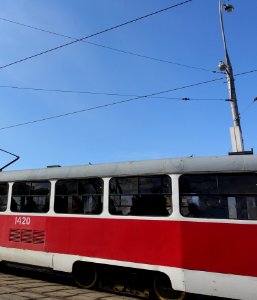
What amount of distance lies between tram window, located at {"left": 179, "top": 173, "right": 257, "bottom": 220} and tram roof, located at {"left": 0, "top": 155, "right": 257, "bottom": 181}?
0.16m

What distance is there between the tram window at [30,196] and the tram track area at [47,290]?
5.65ft

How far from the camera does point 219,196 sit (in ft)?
24.9

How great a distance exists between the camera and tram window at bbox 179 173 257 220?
7367 millimetres

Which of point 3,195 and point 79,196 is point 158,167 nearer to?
point 79,196

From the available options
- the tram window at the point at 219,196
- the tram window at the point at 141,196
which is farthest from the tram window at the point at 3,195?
the tram window at the point at 219,196

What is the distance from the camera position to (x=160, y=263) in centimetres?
802

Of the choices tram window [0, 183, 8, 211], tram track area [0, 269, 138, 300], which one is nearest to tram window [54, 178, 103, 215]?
tram track area [0, 269, 138, 300]

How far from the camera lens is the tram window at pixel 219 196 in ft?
24.2

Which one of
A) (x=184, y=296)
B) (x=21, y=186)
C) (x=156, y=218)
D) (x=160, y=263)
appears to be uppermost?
(x=21, y=186)

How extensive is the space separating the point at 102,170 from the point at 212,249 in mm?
3102

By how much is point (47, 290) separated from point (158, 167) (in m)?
3.52

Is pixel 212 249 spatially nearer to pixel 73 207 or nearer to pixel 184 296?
pixel 184 296

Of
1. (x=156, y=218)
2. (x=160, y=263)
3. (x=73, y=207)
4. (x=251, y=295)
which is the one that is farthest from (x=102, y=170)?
Result: (x=251, y=295)

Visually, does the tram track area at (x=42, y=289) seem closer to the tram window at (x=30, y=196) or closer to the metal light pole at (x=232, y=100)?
the tram window at (x=30, y=196)
